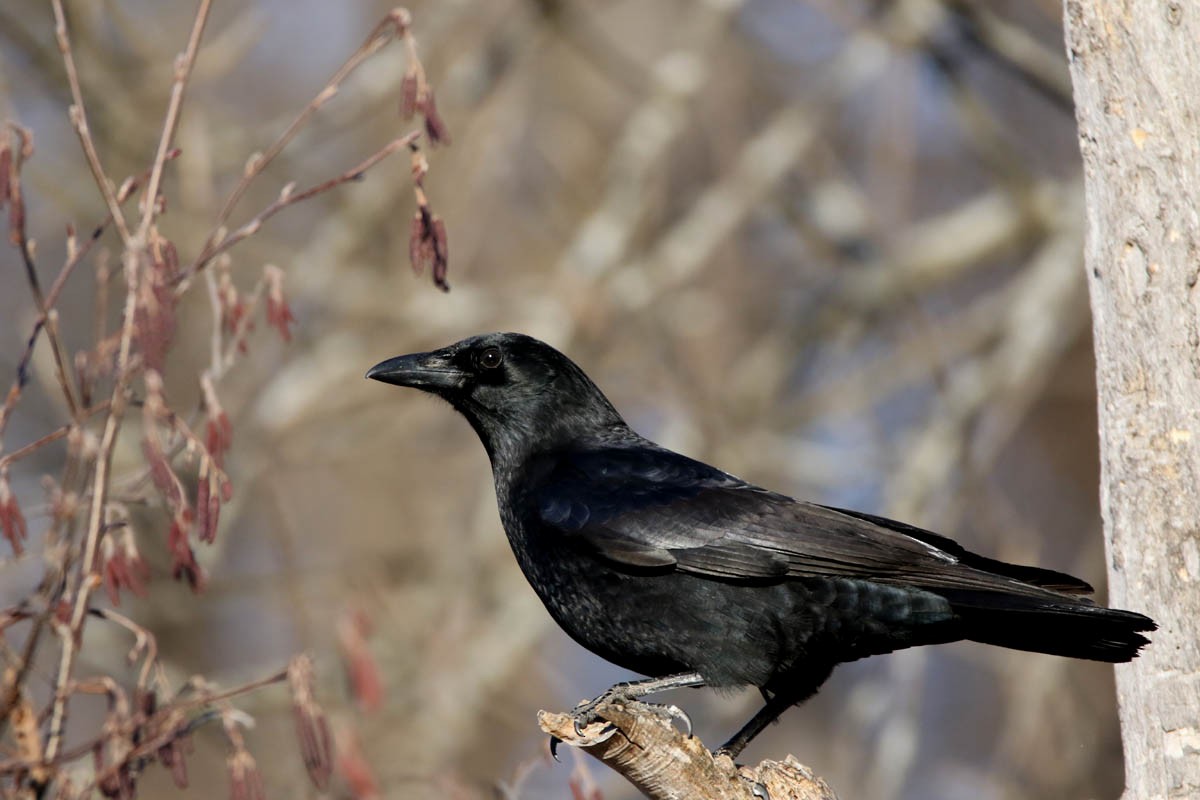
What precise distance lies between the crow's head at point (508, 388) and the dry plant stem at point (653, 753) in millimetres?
1511

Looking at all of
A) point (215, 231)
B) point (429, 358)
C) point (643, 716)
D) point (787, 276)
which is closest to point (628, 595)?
point (643, 716)

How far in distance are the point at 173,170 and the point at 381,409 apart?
1791mm

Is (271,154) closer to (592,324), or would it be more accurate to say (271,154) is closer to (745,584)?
(745,584)

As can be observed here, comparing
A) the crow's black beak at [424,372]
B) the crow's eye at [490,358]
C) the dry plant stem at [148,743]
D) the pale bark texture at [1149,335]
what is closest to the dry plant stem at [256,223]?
the dry plant stem at [148,743]

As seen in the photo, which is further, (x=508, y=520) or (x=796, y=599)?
(x=508, y=520)

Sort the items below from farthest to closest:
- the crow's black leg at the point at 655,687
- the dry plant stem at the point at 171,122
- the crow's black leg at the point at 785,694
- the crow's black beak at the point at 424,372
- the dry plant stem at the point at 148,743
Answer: the crow's black beak at the point at 424,372
the crow's black leg at the point at 785,694
the crow's black leg at the point at 655,687
the dry plant stem at the point at 171,122
the dry plant stem at the point at 148,743

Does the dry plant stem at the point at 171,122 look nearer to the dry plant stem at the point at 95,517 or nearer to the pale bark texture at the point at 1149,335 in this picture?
the dry plant stem at the point at 95,517

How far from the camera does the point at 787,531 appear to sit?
4.00 metres

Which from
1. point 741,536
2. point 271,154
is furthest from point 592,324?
point 271,154

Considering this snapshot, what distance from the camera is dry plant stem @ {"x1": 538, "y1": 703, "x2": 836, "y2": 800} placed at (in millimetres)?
3229

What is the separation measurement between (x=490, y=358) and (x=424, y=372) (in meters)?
0.24

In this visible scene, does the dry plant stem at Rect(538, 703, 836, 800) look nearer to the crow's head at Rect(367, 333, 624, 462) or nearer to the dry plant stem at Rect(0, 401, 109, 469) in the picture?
the dry plant stem at Rect(0, 401, 109, 469)

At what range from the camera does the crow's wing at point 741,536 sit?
3.82 m

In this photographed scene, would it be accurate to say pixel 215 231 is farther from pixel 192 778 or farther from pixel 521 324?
pixel 192 778
